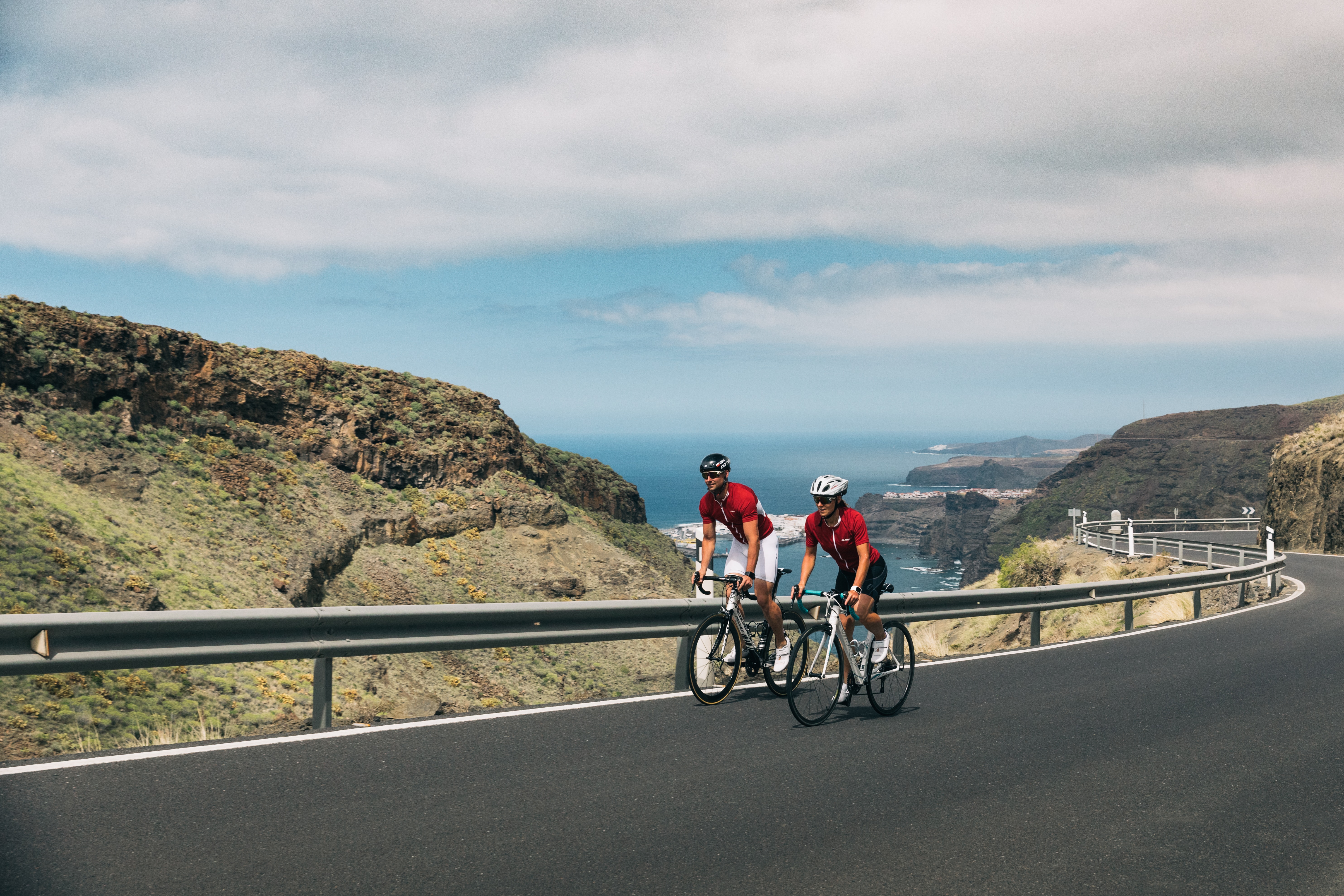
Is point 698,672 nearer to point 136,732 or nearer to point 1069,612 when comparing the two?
point 136,732

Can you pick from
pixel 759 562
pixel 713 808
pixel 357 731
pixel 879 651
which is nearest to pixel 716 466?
pixel 759 562

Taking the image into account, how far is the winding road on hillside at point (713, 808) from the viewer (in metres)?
4.10

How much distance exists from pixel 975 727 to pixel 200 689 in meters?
11.0

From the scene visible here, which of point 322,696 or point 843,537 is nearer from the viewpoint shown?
point 322,696

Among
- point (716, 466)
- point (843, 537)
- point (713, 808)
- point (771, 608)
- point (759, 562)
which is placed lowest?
point (713, 808)

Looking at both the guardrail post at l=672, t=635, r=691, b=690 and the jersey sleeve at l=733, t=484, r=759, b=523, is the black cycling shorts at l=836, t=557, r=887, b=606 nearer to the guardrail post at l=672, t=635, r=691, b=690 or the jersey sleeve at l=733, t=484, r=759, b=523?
the jersey sleeve at l=733, t=484, r=759, b=523

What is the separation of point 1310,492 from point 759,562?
43.5 metres

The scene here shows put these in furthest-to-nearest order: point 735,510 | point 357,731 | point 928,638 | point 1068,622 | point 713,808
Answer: point 928,638, point 1068,622, point 735,510, point 357,731, point 713,808

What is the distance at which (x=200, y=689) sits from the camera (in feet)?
42.6

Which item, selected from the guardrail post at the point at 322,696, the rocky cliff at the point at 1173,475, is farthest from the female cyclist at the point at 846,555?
the rocky cliff at the point at 1173,475

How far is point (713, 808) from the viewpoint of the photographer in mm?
5059

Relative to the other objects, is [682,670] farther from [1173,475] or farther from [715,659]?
[1173,475]

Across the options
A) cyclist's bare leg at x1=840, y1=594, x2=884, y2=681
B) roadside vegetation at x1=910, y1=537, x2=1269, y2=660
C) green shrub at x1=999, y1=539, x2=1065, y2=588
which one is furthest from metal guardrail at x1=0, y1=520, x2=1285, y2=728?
green shrub at x1=999, y1=539, x2=1065, y2=588

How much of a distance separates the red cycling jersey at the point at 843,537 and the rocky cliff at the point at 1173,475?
138176mm
